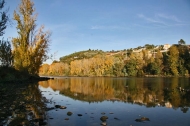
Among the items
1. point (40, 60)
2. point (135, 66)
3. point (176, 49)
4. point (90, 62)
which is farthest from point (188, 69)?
point (40, 60)

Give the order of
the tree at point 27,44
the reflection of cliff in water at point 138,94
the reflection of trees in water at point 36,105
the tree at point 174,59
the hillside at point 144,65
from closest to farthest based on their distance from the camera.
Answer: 1. the reflection of trees in water at point 36,105
2. the reflection of cliff in water at point 138,94
3. the tree at point 27,44
4. the tree at point 174,59
5. the hillside at point 144,65

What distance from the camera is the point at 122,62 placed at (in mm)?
104812

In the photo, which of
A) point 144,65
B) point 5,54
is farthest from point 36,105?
point 144,65

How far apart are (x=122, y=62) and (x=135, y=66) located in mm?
8759

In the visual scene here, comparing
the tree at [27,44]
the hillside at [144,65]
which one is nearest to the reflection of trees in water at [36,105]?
the tree at [27,44]

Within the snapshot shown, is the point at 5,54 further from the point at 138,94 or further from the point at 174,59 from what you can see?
the point at 174,59

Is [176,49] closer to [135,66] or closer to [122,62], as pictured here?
[135,66]

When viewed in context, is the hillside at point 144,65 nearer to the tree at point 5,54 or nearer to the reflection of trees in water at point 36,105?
the tree at point 5,54

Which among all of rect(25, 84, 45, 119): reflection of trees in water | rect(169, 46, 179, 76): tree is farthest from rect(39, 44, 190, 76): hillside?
rect(25, 84, 45, 119): reflection of trees in water

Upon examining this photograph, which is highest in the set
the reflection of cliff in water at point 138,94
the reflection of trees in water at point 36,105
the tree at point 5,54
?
the tree at point 5,54

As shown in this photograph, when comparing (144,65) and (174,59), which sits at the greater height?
(174,59)

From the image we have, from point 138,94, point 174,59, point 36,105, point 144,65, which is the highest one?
point 174,59

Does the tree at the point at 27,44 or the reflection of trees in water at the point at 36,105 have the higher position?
the tree at the point at 27,44

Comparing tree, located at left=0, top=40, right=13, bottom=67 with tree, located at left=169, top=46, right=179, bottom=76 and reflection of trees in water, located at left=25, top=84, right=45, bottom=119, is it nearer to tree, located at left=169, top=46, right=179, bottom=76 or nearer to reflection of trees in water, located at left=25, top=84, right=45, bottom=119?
reflection of trees in water, located at left=25, top=84, right=45, bottom=119
